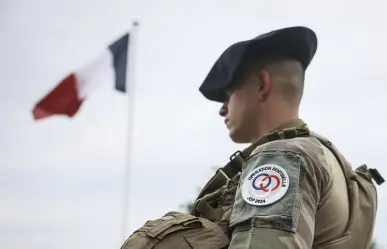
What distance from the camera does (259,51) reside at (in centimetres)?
248

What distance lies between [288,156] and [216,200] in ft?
1.27

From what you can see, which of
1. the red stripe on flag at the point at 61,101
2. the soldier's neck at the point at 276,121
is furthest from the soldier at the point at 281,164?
the red stripe on flag at the point at 61,101

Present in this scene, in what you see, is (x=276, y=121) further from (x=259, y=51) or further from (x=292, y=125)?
(x=259, y=51)

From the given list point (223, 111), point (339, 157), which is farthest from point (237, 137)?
point (339, 157)

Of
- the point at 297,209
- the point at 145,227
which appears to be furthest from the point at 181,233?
the point at 297,209

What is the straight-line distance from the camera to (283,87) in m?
2.45

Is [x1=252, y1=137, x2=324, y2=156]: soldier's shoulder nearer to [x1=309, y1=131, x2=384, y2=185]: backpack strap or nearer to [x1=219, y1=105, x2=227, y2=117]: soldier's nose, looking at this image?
[x1=309, y1=131, x2=384, y2=185]: backpack strap

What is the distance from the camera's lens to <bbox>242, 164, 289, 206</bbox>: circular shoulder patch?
6.25 feet

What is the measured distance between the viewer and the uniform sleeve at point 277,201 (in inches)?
72.7

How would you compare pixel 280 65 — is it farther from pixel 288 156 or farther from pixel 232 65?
pixel 288 156

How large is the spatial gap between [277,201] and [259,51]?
75cm

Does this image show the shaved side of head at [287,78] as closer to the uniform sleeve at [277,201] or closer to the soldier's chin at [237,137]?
the soldier's chin at [237,137]

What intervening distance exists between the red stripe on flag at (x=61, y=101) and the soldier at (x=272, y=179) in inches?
260

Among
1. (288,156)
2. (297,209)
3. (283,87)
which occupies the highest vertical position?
(283,87)
